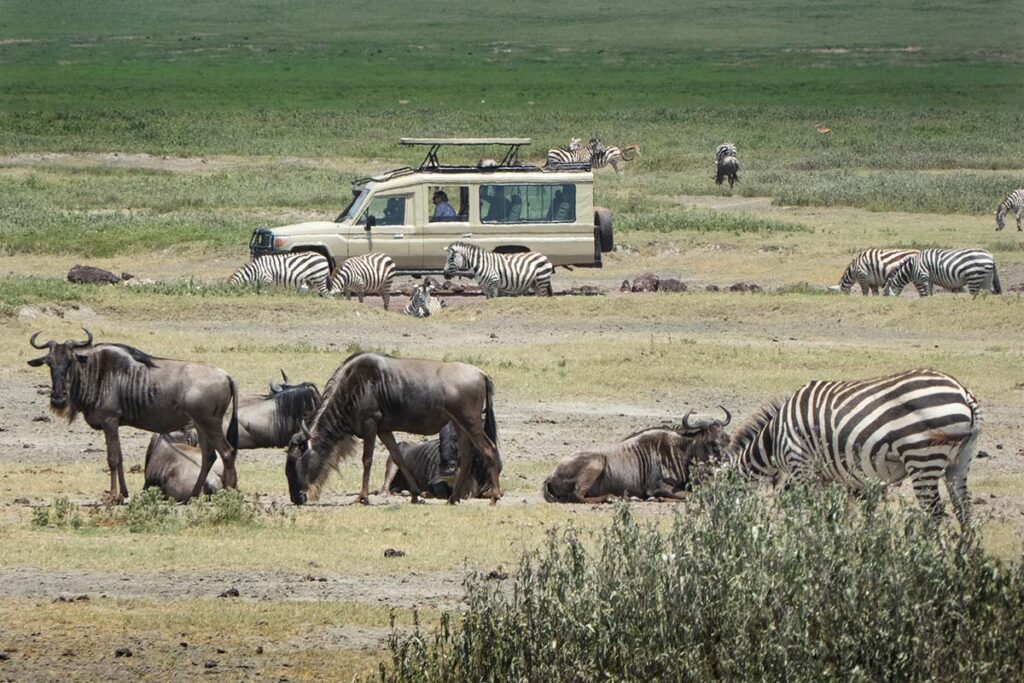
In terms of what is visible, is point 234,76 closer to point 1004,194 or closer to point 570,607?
point 1004,194

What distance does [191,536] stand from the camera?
1246cm

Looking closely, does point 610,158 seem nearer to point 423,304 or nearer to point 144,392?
point 423,304

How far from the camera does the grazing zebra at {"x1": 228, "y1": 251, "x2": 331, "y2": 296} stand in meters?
26.3

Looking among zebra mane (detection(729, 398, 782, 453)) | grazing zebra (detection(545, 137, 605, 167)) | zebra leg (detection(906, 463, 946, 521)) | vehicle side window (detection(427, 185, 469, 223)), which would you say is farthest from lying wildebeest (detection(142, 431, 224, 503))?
grazing zebra (detection(545, 137, 605, 167))

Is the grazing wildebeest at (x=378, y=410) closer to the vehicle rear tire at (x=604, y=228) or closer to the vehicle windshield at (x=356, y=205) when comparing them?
the vehicle windshield at (x=356, y=205)

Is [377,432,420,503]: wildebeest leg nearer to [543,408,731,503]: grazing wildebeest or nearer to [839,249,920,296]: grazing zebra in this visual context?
[543,408,731,503]: grazing wildebeest

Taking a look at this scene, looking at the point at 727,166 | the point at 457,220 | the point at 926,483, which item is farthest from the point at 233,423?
the point at 727,166

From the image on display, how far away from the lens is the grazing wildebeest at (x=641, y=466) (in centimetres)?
1466

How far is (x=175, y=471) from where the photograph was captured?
47.1 ft

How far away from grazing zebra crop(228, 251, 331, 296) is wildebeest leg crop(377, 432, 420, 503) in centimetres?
1175

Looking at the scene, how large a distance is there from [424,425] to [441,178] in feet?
44.0

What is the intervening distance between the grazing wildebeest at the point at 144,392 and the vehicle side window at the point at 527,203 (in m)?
14.3

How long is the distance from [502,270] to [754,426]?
554 inches

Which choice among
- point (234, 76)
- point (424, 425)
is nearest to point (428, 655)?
point (424, 425)
